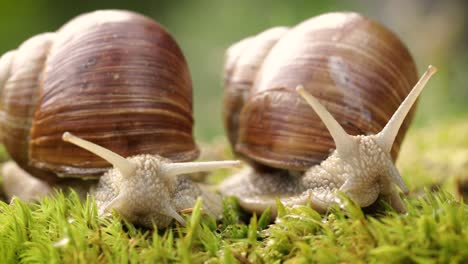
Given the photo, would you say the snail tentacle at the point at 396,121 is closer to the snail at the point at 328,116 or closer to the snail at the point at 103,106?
the snail at the point at 328,116

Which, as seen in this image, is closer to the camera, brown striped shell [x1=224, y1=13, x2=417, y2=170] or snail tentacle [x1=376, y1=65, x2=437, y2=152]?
snail tentacle [x1=376, y1=65, x2=437, y2=152]

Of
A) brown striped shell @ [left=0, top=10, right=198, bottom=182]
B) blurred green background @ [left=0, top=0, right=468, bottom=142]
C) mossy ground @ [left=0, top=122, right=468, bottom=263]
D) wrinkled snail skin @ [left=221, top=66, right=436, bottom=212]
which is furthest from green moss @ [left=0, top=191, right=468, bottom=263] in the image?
blurred green background @ [left=0, top=0, right=468, bottom=142]

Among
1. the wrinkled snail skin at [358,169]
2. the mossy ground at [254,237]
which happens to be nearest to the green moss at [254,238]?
the mossy ground at [254,237]

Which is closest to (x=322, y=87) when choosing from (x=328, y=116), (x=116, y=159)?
(x=328, y=116)

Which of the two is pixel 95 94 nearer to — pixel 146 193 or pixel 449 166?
pixel 146 193

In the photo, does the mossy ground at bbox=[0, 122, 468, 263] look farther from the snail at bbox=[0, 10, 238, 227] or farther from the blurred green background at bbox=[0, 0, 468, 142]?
the blurred green background at bbox=[0, 0, 468, 142]

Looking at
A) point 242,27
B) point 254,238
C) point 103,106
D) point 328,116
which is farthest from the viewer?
point 242,27

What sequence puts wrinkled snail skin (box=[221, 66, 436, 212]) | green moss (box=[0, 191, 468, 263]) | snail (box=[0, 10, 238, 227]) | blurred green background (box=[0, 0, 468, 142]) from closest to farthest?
1. green moss (box=[0, 191, 468, 263])
2. wrinkled snail skin (box=[221, 66, 436, 212])
3. snail (box=[0, 10, 238, 227])
4. blurred green background (box=[0, 0, 468, 142])

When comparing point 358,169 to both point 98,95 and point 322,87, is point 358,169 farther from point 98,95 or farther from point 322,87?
point 98,95
